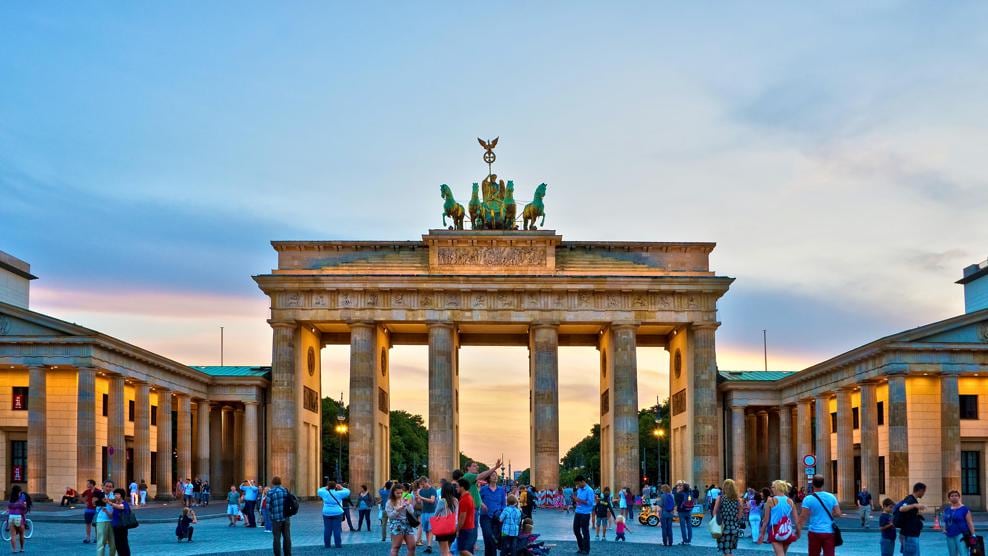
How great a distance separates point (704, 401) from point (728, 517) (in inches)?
2077

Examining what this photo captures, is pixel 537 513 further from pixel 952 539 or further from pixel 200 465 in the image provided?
pixel 952 539

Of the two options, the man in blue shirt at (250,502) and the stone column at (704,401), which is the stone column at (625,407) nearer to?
the stone column at (704,401)

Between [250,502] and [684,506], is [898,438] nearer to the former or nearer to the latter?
[684,506]

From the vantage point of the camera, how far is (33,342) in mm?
59281

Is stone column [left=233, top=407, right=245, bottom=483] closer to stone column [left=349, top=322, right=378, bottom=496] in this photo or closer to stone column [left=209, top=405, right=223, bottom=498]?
stone column [left=209, top=405, right=223, bottom=498]

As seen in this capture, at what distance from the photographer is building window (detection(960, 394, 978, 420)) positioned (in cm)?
6391

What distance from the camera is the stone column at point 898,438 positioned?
194ft

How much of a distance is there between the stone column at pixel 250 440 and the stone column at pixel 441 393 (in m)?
11.3

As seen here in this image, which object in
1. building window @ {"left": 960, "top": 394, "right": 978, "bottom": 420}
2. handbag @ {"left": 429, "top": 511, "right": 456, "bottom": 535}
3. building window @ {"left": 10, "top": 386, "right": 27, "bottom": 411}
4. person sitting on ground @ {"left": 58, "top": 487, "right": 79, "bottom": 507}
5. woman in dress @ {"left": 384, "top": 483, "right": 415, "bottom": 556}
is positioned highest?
building window @ {"left": 10, "top": 386, "right": 27, "bottom": 411}

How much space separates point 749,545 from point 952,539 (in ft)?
47.8

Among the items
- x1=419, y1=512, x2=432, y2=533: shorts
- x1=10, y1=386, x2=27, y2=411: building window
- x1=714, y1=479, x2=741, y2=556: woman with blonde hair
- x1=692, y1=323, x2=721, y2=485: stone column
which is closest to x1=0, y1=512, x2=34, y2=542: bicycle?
x1=419, y1=512, x2=432, y2=533: shorts

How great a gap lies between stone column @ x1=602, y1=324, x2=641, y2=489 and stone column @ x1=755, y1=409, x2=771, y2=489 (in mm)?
14266

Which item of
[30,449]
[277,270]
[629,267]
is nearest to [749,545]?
[30,449]

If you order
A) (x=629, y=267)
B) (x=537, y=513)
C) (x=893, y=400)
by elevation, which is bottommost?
(x=537, y=513)
